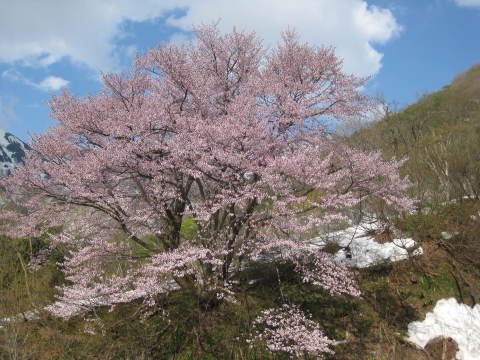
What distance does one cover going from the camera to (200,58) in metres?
8.30

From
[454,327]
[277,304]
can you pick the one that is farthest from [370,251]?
[277,304]

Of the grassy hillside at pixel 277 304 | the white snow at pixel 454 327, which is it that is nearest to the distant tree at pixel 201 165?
the grassy hillside at pixel 277 304

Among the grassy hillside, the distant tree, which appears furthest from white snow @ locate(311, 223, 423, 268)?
the distant tree

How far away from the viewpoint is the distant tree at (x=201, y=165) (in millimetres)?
6535

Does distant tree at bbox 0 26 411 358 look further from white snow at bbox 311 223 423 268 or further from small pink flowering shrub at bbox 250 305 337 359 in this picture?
white snow at bbox 311 223 423 268

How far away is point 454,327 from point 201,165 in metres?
7.22

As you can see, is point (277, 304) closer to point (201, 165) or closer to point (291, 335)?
point (291, 335)

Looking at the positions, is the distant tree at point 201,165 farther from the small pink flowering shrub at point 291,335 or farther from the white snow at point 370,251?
the white snow at point 370,251

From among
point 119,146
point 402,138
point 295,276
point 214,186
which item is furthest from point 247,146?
point 402,138

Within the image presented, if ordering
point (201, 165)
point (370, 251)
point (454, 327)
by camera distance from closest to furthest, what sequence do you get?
1. point (201, 165)
2. point (454, 327)
3. point (370, 251)

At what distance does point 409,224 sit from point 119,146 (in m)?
9.15

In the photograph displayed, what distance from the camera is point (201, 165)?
6.22 meters

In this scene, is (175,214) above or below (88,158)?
below

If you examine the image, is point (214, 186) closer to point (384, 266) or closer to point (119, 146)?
point (119, 146)
